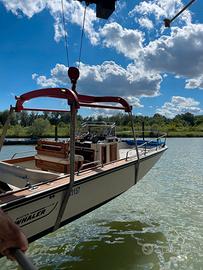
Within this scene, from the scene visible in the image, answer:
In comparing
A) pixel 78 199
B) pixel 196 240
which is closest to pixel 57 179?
pixel 78 199

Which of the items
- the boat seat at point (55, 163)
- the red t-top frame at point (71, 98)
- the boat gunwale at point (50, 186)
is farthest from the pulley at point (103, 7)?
the boat gunwale at point (50, 186)

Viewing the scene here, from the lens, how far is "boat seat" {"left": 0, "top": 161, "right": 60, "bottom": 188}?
19.4ft

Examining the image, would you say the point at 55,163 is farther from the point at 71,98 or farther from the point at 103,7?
A: the point at 103,7

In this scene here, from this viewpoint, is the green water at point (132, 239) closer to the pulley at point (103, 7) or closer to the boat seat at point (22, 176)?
the boat seat at point (22, 176)

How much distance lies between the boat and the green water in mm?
1024

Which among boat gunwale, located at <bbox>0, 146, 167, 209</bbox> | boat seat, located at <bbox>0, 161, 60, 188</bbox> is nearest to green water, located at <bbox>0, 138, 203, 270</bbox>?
boat seat, located at <bbox>0, 161, 60, 188</bbox>

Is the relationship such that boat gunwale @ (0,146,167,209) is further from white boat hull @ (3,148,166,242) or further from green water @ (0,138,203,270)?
green water @ (0,138,203,270)

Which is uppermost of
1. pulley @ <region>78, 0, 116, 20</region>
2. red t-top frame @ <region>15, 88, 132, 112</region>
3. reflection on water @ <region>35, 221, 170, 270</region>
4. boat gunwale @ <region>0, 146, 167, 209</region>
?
pulley @ <region>78, 0, 116, 20</region>

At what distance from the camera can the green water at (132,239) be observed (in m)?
5.78

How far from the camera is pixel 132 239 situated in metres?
6.91

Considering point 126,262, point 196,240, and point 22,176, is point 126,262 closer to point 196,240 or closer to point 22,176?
point 196,240

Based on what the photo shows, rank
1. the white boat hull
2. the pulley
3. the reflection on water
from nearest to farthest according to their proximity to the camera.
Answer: the white boat hull < the reflection on water < the pulley

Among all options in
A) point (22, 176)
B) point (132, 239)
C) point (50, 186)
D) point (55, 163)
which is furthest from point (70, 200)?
point (132, 239)

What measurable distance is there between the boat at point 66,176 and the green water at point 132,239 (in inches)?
40.3
